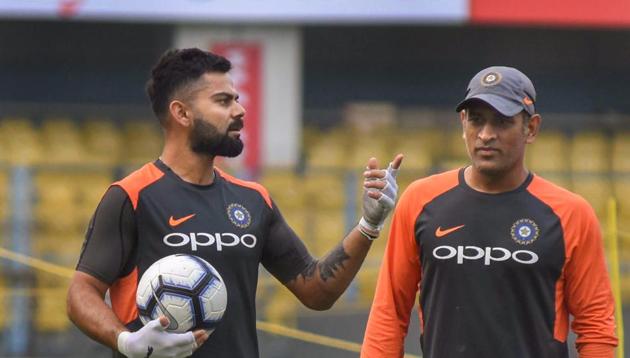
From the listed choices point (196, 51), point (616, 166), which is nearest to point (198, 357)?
point (196, 51)

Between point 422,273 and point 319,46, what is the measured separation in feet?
39.8

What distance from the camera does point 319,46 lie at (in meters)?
16.3

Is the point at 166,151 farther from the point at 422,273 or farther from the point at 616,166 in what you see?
the point at 616,166

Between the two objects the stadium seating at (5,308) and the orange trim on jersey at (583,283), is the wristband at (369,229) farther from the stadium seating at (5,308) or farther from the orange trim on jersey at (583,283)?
the stadium seating at (5,308)

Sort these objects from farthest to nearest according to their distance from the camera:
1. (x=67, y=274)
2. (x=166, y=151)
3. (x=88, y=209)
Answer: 1. (x=88, y=209)
2. (x=67, y=274)
3. (x=166, y=151)

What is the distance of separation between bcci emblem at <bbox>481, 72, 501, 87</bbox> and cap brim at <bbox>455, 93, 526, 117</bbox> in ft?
0.21

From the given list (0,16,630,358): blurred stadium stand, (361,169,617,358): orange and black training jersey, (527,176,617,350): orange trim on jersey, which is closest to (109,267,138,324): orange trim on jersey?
(361,169,617,358): orange and black training jersey

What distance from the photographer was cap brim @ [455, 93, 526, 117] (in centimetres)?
413

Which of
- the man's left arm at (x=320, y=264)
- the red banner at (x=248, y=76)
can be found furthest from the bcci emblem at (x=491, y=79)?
the red banner at (x=248, y=76)

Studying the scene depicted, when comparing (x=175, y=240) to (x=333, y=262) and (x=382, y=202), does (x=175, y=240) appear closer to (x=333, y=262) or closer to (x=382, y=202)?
(x=333, y=262)

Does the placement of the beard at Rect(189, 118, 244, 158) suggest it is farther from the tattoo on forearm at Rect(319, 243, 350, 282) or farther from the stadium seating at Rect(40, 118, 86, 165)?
the stadium seating at Rect(40, 118, 86, 165)

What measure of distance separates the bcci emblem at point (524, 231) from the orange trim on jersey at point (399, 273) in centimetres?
26

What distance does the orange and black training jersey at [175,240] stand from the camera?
429 cm

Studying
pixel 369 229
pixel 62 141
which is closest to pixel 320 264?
pixel 369 229
